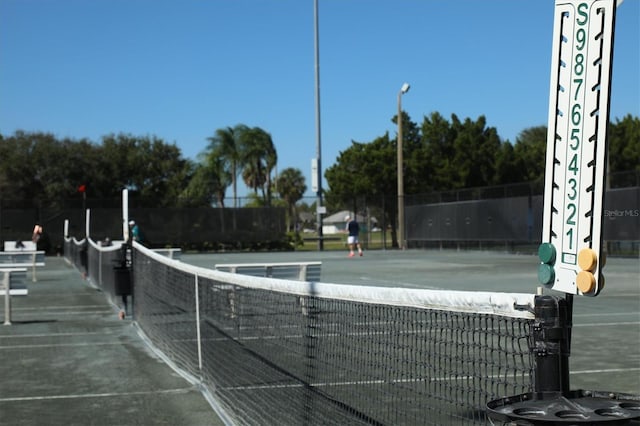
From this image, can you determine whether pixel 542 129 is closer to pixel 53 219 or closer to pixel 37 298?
pixel 53 219

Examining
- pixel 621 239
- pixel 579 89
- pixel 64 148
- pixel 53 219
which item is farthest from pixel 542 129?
pixel 579 89

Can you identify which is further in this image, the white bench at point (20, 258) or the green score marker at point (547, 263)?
the white bench at point (20, 258)

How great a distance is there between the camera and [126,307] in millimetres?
14859

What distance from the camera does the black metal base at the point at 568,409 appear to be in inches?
90.5

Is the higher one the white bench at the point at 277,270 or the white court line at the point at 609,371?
the white bench at the point at 277,270

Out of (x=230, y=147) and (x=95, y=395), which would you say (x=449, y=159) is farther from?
(x=95, y=395)

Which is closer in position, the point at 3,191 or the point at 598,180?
the point at 598,180

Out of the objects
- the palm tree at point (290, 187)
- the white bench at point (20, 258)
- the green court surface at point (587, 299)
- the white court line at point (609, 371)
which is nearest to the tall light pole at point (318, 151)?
the green court surface at point (587, 299)

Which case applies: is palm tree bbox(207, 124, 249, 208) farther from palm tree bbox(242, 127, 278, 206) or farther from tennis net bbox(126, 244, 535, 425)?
tennis net bbox(126, 244, 535, 425)

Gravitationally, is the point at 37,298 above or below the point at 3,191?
below

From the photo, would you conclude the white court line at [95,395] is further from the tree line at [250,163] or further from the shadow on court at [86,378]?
the tree line at [250,163]

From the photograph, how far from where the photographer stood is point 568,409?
7.95ft

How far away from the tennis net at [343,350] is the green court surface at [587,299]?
4.82 feet

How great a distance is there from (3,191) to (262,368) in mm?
53986
